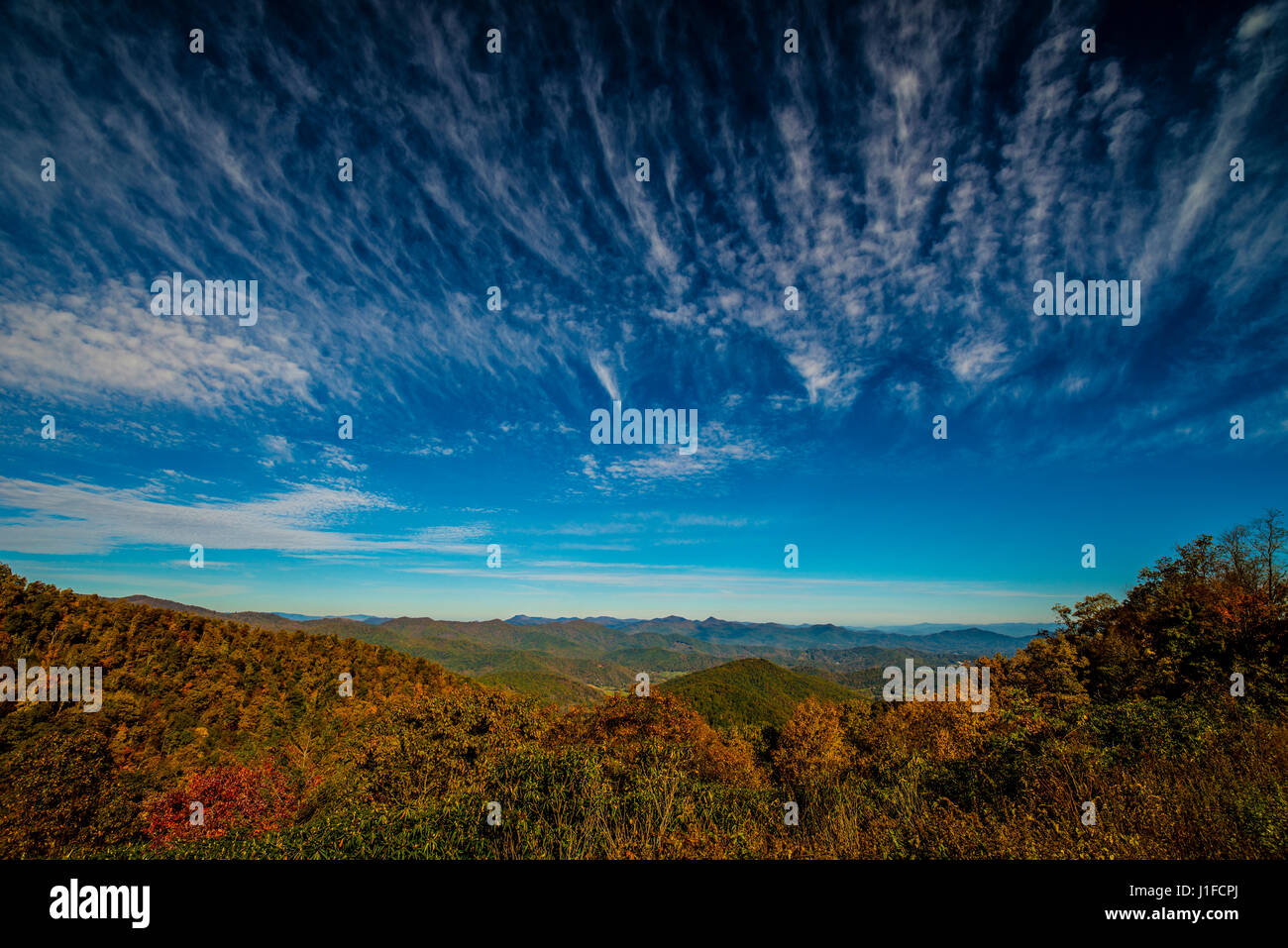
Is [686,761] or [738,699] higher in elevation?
[686,761]

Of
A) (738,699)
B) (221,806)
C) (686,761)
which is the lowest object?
(738,699)

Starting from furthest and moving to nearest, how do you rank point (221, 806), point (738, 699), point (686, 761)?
point (738, 699)
point (221, 806)
point (686, 761)

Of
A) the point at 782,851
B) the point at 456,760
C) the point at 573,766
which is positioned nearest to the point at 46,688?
the point at 456,760

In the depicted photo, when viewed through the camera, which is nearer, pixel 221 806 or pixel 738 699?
pixel 221 806

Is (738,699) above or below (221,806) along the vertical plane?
below

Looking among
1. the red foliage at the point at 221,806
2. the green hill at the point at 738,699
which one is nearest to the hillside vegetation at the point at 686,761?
the red foliage at the point at 221,806

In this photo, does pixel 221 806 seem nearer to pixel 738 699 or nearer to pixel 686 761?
pixel 686 761

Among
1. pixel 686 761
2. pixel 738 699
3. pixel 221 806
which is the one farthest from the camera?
pixel 738 699

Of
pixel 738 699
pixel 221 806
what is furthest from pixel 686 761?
pixel 738 699
